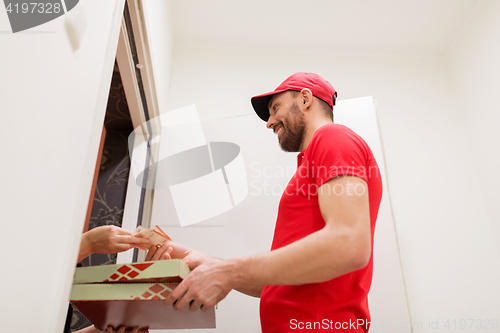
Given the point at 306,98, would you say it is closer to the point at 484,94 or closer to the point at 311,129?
the point at 311,129

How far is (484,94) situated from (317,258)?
175cm

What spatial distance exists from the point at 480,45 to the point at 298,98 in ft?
4.80

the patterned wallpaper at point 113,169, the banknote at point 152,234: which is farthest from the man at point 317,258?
the patterned wallpaper at point 113,169

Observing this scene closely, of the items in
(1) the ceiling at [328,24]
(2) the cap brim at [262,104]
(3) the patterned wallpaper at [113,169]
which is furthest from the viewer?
(1) the ceiling at [328,24]

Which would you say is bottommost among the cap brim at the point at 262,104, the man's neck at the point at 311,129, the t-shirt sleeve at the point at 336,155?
the t-shirt sleeve at the point at 336,155

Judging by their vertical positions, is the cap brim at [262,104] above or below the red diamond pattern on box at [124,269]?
above

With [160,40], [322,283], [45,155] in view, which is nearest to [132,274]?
[45,155]

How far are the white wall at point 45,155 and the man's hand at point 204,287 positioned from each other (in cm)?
19

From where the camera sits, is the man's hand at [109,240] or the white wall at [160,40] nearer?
the man's hand at [109,240]

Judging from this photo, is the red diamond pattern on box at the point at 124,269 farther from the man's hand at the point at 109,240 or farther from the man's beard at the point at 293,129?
the man's beard at the point at 293,129

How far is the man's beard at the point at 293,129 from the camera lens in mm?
1097

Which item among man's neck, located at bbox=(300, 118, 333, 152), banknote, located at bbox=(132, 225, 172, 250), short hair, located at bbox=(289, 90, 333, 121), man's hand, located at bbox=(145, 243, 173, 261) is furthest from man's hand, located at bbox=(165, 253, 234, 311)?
short hair, located at bbox=(289, 90, 333, 121)

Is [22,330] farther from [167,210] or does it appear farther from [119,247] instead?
[167,210]

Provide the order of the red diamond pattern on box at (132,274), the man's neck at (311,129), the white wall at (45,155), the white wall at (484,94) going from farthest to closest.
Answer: the white wall at (484,94) < the man's neck at (311,129) < the red diamond pattern on box at (132,274) < the white wall at (45,155)
